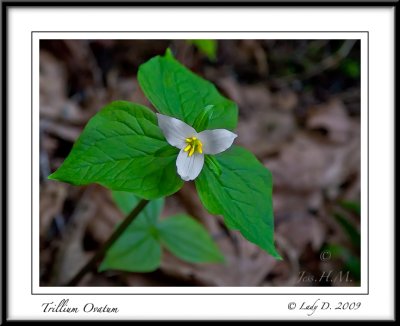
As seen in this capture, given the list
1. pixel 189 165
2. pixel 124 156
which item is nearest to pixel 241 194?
pixel 189 165

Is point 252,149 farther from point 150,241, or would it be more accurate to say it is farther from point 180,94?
point 180,94

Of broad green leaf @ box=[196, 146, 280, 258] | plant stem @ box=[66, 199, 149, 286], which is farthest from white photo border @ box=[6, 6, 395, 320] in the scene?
broad green leaf @ box=[196, 146, 280, 258]

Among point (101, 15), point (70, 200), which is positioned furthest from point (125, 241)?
point (101, 15)

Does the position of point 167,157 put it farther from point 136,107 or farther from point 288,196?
point 288,196

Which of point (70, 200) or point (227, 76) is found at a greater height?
point (227, 76)

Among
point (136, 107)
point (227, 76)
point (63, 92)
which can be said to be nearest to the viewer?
point (136, 107)

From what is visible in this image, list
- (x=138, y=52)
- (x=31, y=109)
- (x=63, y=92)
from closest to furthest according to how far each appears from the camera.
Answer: (x=31, y=109) → (x=63, y=92) → (x=138, y=52)

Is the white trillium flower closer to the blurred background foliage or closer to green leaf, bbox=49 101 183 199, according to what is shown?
green leaf, bbox=49 101 183 199
